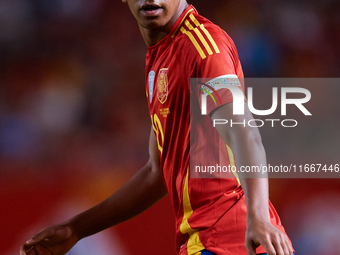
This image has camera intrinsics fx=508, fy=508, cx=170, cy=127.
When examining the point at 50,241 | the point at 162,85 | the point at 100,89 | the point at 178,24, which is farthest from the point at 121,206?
the point at 100,89

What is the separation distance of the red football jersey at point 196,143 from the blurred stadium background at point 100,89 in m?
1.84

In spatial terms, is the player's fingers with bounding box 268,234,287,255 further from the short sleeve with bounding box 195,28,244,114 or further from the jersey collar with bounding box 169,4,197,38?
the jersey collar with bounding box 169,4,197,38

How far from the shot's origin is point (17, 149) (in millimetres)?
3219

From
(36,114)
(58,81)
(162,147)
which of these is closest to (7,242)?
(36,114)

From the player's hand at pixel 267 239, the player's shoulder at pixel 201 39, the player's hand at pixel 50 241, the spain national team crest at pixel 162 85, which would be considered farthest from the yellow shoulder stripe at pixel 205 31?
the player's hand at pixel 50 241

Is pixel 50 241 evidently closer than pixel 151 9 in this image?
No

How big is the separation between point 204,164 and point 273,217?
196 mm

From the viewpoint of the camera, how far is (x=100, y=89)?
132 inches

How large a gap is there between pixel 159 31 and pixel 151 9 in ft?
0.22

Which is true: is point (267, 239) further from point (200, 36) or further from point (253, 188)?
point (200, 36)

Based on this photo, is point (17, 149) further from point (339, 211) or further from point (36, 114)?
point (339, 211)

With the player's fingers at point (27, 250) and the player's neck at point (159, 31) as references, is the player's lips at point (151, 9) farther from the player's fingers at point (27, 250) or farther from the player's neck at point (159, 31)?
the player's fingers at point (27, 250)

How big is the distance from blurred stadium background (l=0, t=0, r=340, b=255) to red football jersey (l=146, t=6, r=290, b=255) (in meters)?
1.84

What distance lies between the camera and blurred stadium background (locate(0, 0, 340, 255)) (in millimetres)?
3021
